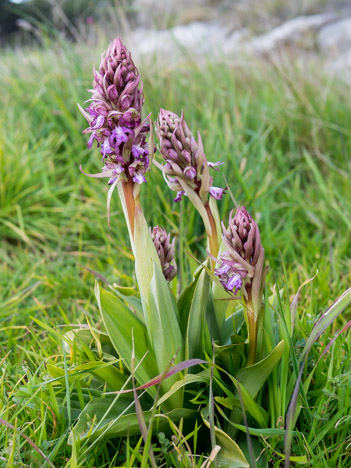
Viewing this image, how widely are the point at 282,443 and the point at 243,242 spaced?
2.08 ft

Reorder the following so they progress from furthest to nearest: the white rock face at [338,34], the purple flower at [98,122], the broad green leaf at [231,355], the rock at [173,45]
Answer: the white rock face at [338,34] < the rock at [173,45] < the broad green leaf at [231,355] < the purple flower at [98,122]

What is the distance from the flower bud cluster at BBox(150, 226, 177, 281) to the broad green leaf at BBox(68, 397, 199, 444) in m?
0.41

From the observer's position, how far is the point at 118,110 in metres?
1.22

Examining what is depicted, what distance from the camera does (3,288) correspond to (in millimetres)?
2650

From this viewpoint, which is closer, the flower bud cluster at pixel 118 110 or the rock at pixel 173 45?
the flower bud cluster at pixel 118 110

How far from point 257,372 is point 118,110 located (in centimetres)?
81

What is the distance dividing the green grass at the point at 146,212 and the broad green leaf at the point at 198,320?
234 mm

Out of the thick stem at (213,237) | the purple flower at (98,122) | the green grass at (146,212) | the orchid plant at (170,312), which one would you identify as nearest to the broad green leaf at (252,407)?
the orchid plant at (170,312)

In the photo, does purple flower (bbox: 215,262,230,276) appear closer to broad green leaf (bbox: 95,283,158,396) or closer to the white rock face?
broad green leaf (bbox: 95,283,158,396)

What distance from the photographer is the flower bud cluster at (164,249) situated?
59.2 inches

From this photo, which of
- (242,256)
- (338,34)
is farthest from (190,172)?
(338,34)

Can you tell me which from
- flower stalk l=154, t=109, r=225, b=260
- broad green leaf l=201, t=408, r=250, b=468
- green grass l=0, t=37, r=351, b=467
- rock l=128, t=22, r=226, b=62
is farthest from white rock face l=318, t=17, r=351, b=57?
broad green leaf l=201, t=408, r=250, b=468

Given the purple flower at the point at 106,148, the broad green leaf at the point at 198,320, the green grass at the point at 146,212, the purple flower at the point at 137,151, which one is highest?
the purple flower at the point at 106,148

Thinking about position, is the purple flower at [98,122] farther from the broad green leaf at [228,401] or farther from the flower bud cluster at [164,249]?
the broad green leaf at [228,401]
